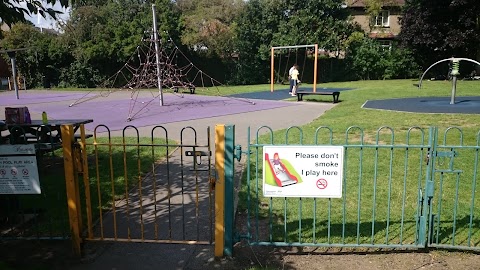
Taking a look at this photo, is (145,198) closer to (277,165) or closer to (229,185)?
(229,185)

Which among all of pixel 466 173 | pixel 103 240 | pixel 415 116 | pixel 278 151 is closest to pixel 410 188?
pixel 466 173

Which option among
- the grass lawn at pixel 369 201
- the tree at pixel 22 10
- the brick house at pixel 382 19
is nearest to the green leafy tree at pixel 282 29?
the brick house at pixel 382 19

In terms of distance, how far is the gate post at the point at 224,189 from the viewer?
389cm

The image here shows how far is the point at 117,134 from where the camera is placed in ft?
38.2

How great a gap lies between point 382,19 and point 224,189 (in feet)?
141

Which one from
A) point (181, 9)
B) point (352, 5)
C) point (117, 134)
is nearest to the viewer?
point (117, 134)

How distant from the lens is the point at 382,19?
42250 mm

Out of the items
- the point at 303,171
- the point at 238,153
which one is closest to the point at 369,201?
the point at 303,171

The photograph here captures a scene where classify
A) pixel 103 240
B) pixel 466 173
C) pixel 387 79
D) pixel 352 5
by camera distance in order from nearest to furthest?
1. pixel 103 240
2. pixel 466 173
3. pixel 387 79
4. pixel 352 5

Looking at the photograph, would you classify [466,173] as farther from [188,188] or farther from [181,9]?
[181,9]

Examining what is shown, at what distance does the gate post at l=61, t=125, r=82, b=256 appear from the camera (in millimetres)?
4029

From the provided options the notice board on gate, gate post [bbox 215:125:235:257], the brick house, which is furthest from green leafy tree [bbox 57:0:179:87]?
gate post [bbox 215:125:235:257]

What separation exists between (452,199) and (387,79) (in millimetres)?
31531

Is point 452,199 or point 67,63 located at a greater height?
point 67,63
